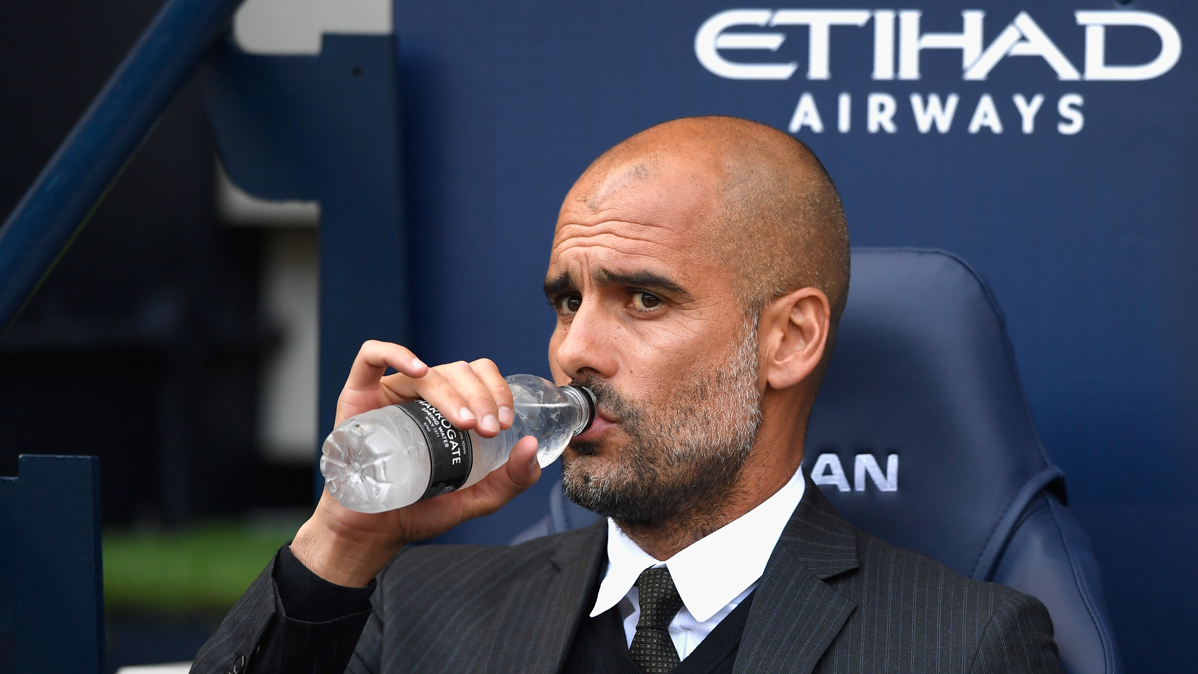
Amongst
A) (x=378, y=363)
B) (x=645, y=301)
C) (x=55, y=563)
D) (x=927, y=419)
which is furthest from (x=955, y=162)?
(x=55, y=563)

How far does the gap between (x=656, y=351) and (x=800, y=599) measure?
0.33 meters

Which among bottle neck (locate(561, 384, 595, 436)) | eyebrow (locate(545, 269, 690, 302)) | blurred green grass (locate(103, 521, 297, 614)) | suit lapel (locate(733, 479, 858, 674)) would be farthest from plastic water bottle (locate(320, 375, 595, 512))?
blurred green grass (locate(103, 521, 297, 614))

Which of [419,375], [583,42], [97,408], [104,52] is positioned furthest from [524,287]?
[97,408]

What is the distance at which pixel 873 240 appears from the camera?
1.79m

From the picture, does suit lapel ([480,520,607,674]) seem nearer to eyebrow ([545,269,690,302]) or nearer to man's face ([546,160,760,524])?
man's face ([546,160,760,524])

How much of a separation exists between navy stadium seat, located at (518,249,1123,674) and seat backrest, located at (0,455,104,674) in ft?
2.84

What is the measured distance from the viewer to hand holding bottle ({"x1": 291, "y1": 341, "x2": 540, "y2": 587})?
0.99 meters

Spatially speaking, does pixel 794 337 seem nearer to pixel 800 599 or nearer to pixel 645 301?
pixel 645 301

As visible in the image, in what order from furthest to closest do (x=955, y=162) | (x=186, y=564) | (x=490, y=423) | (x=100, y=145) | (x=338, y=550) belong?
(x=186, y=564)
(x=955, y=162)
(x=100, y=145)
(x=338, y=550)
(x=490, y=423)

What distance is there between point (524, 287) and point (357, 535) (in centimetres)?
84

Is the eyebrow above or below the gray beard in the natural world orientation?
above

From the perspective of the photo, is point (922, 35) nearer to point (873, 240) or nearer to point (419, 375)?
point (873, 240)

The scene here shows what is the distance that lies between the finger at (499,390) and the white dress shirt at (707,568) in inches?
13.6

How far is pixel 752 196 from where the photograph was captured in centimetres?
122
